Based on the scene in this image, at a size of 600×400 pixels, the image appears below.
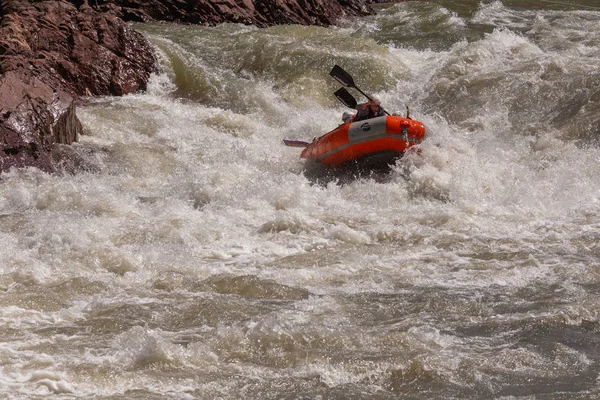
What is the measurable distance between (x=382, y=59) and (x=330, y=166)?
4312 mm

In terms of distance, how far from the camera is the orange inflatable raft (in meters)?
9.67

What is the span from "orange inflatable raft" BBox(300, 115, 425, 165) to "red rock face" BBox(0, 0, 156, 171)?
124 inches

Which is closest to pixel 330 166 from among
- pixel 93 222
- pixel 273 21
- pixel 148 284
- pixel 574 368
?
pixel 93 222

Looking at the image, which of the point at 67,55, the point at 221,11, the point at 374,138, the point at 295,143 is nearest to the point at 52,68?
the point at 67,55

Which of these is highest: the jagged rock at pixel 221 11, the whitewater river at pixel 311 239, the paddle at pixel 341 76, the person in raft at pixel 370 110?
the jagged rock at pixel 221 11

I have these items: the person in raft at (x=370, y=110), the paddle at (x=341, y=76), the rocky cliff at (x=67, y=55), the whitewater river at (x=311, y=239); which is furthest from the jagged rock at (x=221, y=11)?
the person in raft at (x=370, y=110)

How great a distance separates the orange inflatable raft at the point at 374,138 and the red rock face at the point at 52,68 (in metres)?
3.14

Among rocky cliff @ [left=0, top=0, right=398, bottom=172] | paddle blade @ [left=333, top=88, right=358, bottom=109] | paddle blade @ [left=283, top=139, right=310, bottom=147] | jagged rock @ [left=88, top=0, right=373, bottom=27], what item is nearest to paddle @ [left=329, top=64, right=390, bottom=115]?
paddle blade @ [left=333, top=88, right=358, bottom=109]

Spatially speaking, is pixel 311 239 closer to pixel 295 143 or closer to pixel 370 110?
pixel 370 110

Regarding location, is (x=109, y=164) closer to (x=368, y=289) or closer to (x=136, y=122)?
(x=136, y=122)

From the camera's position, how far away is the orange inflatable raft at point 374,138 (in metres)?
9.67

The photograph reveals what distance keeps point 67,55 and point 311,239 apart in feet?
20.0

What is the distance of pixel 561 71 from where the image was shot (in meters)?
12.2

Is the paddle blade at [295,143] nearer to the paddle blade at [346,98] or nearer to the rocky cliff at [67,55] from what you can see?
the paddle blade at [346,98]
